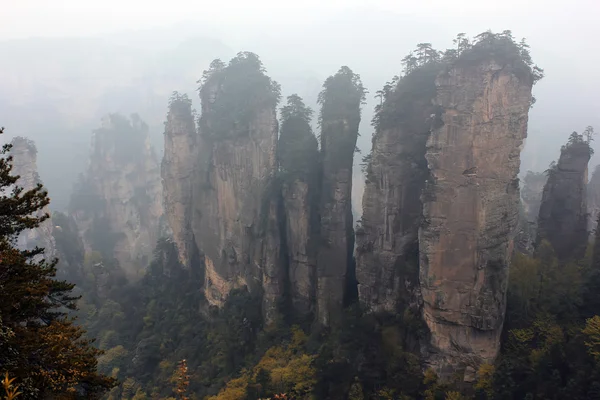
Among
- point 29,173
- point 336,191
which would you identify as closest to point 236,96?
point 336,191

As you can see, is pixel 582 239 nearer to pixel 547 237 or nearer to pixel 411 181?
pixel 547 237

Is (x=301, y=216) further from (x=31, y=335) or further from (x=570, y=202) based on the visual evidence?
(x=31, y=335)

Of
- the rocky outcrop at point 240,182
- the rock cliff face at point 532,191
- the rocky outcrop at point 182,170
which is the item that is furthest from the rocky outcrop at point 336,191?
the rock cliff face at point 532,191

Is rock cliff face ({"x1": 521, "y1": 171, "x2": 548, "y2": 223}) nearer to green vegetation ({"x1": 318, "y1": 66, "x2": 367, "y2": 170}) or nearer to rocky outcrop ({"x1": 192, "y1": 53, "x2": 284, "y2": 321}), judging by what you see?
green vegetation ({"x1": 318, "y1": 66, "x2": 367, "y2": 170})

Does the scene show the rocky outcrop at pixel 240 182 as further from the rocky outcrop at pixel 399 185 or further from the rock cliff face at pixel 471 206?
the rock cliff face at pixel 471 206

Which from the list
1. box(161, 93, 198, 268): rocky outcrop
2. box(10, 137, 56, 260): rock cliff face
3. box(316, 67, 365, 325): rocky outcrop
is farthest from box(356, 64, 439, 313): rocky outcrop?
box(10, 137, 56, 260): rock cliff face

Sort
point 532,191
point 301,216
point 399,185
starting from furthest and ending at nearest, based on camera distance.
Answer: point 532,191, point 301,216, point 399,185
